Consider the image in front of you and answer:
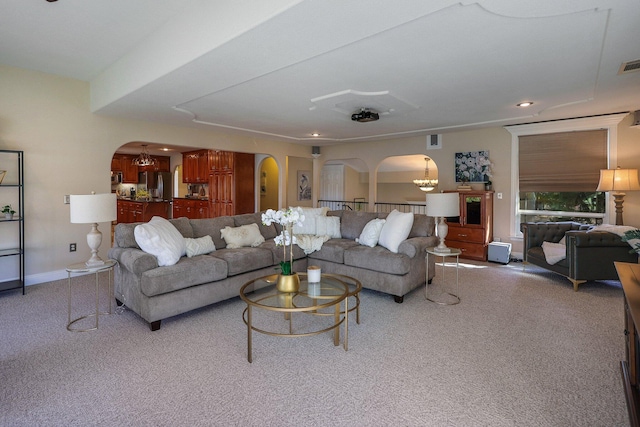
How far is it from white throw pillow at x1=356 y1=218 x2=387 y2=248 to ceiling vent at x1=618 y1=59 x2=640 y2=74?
285 centimetres

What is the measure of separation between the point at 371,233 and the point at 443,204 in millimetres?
973

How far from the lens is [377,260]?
13.0ft

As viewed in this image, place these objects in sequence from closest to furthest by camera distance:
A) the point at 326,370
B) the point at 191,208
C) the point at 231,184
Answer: the point at 326,370
the point at 231,184
the point at 191,208

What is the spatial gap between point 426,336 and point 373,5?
2.61 metres

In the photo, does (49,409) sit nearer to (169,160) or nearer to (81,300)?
(81,300)

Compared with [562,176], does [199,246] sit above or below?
below

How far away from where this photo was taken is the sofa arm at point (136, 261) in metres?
3.08

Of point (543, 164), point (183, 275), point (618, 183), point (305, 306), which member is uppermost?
point (543, 164)

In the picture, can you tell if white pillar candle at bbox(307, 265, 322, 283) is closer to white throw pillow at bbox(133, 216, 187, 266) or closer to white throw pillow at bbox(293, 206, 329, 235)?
white throw pillow at bbox(133, 216, 187, 266)

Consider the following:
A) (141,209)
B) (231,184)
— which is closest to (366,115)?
(231,184)

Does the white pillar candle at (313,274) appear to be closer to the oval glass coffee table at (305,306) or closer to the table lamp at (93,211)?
the oval glass coffee table at (305,306)

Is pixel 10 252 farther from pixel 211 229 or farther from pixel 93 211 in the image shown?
pixel 211 229

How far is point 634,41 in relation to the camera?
2.67m

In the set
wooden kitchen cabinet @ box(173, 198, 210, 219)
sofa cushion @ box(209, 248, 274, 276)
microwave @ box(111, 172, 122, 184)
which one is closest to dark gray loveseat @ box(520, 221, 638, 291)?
sofa cushion @ box(209, 248, 274, 276)
